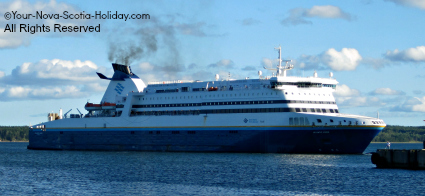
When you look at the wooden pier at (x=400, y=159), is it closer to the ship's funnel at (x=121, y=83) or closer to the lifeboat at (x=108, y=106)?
the ship's funnel at (x=121, y=83)

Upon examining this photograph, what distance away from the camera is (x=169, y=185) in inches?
1608

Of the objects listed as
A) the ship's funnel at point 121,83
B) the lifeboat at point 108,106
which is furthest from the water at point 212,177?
the ship's funnel at point 121,83

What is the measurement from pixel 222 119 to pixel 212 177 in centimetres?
2315

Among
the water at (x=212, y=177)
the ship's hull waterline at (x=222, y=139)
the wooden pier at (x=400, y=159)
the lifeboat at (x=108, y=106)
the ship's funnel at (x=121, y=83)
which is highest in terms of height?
the ship's funnel at (x=121, y=83)

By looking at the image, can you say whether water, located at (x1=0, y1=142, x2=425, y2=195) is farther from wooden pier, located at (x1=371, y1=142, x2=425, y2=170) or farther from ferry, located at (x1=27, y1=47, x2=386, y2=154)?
ferry, located at (x1=27, y1=47, x2=386, y2=154)

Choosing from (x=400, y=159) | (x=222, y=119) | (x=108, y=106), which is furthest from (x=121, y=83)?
(x=400, y=159)

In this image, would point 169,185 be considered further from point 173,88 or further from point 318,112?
point 173,88

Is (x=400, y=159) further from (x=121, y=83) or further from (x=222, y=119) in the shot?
(x=121, y=83)

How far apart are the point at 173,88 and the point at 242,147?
1305 cm

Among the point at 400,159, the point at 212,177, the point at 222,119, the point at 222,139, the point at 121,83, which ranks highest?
the point at 121,83

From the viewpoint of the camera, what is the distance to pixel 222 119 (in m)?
68.0

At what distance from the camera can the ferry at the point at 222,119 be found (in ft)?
206

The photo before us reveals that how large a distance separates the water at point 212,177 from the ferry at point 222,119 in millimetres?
2855

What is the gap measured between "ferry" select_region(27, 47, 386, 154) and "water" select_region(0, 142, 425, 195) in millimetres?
2855
